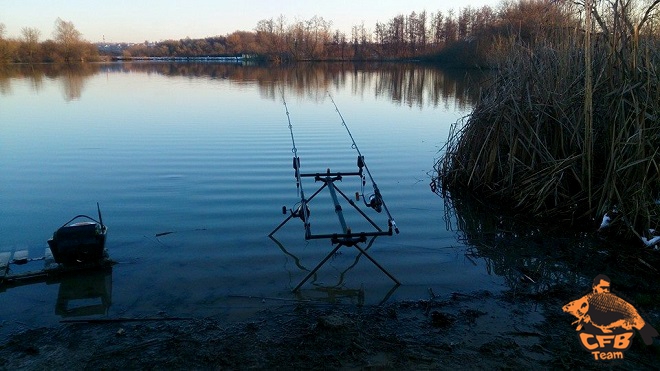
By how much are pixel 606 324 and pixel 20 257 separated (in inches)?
230

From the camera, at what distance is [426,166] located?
995 centimetres

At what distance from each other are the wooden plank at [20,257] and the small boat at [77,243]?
0.64 m

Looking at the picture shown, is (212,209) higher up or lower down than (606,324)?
higher up

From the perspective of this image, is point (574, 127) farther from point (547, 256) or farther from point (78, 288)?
point (78, 288)

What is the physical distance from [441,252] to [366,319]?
6.46 feet

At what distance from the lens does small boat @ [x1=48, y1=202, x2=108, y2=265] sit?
4.55m

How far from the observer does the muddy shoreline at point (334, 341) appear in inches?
132

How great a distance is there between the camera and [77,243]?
4.62 meters

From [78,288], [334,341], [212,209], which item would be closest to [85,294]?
[78,288]

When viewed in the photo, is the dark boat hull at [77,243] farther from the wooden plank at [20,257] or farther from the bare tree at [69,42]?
the bare tree at [69,42]

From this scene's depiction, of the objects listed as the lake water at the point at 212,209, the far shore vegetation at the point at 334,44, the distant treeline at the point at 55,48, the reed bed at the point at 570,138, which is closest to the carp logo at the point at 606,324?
the lake water at the point at 212,209

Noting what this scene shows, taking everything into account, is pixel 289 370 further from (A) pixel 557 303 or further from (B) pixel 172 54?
(B) pixel 172 54

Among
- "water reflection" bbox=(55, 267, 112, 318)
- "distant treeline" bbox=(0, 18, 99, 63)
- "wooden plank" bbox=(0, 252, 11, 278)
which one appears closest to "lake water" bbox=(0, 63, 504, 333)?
"water reflection" bbox=(55, 267, 112, 318)

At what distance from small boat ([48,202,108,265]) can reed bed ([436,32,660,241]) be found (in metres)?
5.57
